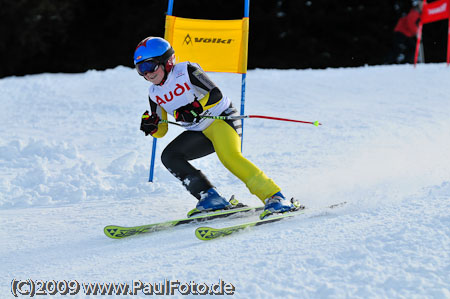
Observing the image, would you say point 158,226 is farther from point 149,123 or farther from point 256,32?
point 256,32

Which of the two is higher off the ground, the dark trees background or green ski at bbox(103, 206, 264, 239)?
the dark trees background

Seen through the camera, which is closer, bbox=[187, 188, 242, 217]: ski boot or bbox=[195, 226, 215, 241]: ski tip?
bbox=[195, 226, 215, 241]: ski tip

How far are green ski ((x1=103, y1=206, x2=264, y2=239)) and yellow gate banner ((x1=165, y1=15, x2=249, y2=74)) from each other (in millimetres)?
1873

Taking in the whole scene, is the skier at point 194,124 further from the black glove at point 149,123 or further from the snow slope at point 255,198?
the snow slope at point 255,198

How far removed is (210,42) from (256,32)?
474 inches

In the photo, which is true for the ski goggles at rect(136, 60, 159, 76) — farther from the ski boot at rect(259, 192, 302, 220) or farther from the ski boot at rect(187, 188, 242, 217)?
the ski boot at rect(259, 192, 302, 220)

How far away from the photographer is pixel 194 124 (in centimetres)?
426

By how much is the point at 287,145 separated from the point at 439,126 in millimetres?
1992

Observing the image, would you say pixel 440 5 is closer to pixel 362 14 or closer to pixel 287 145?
pixel 362 14

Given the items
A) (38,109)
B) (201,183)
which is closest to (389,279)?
(201,183)

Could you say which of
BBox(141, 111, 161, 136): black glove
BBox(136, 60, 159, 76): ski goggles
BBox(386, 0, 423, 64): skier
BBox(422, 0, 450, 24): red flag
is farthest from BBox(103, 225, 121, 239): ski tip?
BBox(386, 0, 423, 64): skier

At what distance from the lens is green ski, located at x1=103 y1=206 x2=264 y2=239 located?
3.81 meters

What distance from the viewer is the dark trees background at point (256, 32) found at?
16.7 metres

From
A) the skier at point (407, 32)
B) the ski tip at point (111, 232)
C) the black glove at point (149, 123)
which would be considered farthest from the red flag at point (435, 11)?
the ski tip at point (111, 232)
